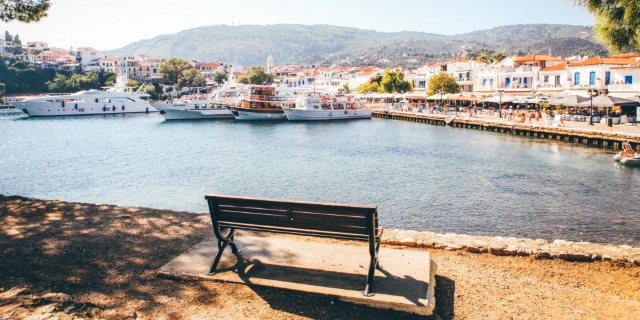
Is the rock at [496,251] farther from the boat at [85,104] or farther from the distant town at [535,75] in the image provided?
the boat at [85,104]

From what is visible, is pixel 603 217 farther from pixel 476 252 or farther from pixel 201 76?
pixel 201 76

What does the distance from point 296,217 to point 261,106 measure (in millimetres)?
52567

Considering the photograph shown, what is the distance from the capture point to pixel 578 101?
29500 mm

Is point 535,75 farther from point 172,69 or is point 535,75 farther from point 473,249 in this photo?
point 172,69

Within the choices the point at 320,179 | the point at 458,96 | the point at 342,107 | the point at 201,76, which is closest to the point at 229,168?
the point at 320,179

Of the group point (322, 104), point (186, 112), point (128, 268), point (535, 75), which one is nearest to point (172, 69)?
point (186, 112)

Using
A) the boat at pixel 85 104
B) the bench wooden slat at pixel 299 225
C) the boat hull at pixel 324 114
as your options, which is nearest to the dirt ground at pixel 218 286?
the bench wooden slat at pixel 299 225

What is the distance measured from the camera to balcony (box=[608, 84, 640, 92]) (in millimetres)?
33475

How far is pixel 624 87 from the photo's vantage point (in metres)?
34.4

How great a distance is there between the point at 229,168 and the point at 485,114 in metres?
31.8

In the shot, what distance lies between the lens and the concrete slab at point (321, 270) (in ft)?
13.6

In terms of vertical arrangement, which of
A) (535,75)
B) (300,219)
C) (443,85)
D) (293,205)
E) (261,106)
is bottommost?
(300,219)

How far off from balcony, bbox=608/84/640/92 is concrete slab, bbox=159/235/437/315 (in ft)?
123

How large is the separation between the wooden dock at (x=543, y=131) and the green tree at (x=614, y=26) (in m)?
18.7
